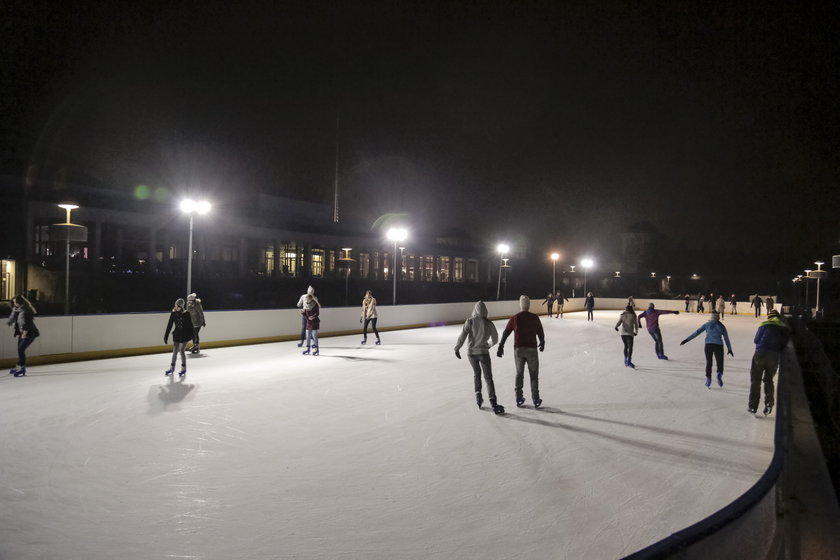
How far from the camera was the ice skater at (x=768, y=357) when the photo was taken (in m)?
6.87

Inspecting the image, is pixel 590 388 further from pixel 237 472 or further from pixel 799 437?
pixel 237 472

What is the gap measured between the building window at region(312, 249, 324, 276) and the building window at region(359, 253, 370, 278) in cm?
402

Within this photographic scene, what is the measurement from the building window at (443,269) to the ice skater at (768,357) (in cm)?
4175

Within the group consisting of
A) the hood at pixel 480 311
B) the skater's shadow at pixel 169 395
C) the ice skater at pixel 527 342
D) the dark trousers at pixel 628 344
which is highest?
the hood at pixel 480 311

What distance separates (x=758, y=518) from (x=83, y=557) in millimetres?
3711

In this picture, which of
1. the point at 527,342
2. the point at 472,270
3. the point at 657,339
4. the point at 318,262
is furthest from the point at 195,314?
the point at 472,270

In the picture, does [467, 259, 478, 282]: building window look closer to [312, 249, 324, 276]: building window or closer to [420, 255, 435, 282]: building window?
[420, 255, 435, 282]: building window

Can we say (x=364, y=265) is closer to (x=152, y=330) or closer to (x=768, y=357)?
(x=152, y=330)

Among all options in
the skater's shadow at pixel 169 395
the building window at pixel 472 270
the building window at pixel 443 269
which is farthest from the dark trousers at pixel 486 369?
the building window at pixel 472 270

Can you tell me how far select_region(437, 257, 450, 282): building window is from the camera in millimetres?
49094

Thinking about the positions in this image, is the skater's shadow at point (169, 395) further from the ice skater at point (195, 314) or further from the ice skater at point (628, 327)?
the ice skater at point (628, 327)

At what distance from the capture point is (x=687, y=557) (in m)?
1.76

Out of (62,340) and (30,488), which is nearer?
(30,488)

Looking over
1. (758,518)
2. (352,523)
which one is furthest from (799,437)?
(352,523)
